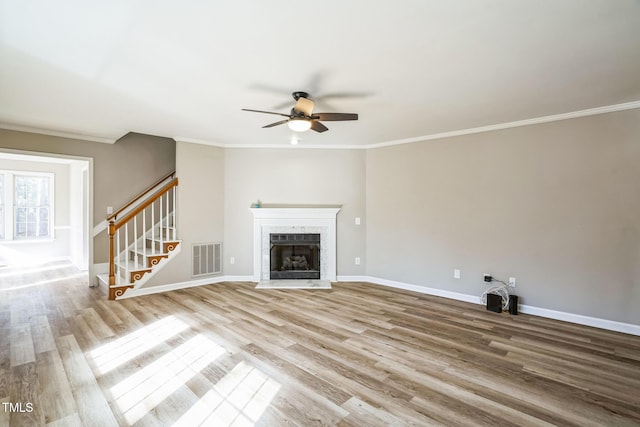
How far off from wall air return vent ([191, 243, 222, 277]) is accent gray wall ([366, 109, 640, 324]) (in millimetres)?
3020

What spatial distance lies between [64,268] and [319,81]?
7073 millimetres

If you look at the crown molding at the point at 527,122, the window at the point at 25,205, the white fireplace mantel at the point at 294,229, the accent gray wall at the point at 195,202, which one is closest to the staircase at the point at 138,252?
the accent gray wall at the point at 195,202

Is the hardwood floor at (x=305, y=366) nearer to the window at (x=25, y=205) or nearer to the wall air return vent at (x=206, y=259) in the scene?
the wall air return vent at (x=206, y=259)

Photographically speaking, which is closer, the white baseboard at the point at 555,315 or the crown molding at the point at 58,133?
the white baseboard at the point at 555,315

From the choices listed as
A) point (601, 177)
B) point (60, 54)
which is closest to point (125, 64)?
point (60, 54)

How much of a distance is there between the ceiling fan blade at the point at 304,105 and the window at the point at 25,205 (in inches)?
300

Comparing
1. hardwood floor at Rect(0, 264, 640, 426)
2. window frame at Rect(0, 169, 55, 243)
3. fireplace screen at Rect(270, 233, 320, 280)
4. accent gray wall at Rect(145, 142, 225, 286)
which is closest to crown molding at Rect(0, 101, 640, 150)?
accent gray wall at Rect(145, 142, 225, 286)

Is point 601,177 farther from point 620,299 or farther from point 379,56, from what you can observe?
point 379,56

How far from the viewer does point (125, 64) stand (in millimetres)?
2344

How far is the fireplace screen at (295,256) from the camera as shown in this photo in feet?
16.9

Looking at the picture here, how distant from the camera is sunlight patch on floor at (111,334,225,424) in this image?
75.0 inches

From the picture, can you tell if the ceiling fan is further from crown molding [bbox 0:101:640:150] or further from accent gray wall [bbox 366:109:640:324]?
accent gray wall [bbox 366:109:640:324]

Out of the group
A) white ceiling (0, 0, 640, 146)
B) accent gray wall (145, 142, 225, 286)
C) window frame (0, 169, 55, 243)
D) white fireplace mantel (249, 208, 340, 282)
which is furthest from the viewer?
window frame (0, 169, 55, 243)

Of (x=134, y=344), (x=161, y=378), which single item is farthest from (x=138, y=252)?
(x=161, y=378)
